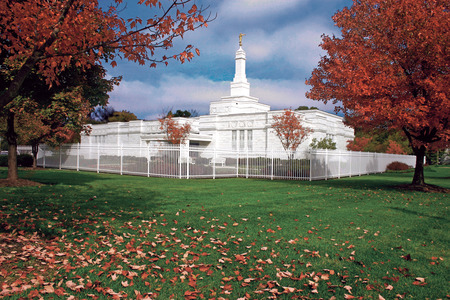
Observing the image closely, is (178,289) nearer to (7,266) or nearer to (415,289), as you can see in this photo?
(7,266)

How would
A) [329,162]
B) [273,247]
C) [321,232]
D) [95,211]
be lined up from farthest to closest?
[329,162] < [95,211] < [321,232] < [273,247]

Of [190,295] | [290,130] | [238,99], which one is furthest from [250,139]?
[190,295]

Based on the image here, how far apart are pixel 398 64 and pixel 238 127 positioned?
29.7 meters

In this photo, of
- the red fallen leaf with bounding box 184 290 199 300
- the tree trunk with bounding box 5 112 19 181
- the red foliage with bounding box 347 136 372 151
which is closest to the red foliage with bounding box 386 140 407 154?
the red foliage with bounding box 347 136 372 151

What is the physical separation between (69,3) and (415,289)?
543cm

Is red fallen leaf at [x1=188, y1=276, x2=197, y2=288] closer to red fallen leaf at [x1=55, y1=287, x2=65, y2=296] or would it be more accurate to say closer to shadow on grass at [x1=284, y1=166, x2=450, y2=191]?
red fallen leaf at [x1=55, y1=287, x2=65, y2=296]

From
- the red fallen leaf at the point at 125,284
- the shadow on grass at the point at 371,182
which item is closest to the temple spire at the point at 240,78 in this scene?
the shadow on grass at the point at 371,182

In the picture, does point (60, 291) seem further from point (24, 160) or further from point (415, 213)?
point (24, 160)

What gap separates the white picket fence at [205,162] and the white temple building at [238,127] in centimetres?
1308

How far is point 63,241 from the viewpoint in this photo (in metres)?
5.41

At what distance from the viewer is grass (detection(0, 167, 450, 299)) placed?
12.6 feet

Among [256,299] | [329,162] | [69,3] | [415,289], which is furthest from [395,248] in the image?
[329,162]

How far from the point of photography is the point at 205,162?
742 inches

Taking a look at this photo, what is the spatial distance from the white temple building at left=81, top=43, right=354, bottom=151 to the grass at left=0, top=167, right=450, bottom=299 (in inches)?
1057
